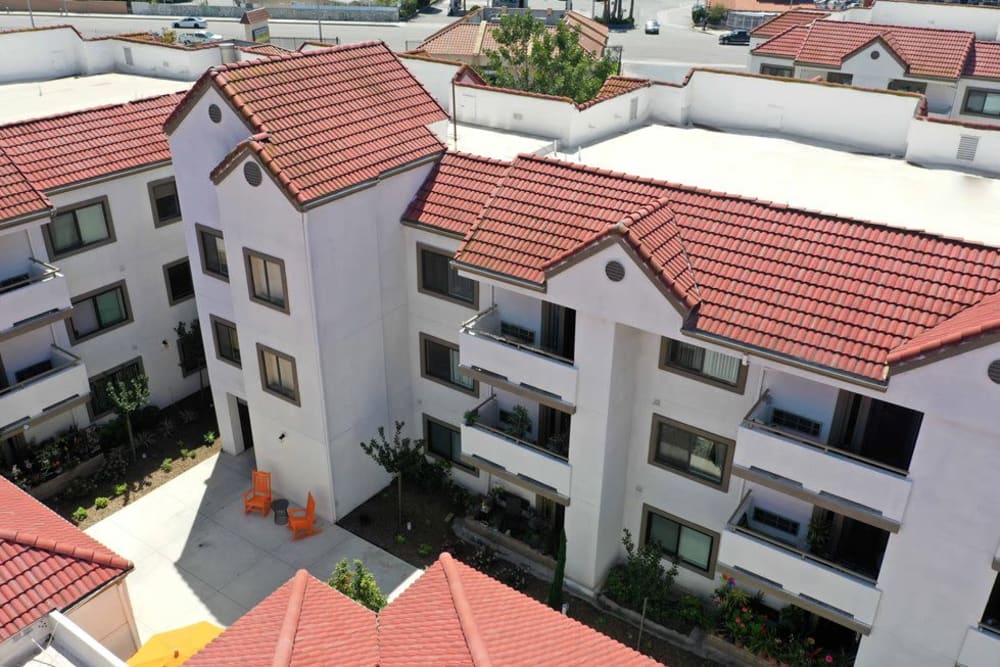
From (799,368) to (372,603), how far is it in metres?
12.2

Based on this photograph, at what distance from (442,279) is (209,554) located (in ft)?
37.1

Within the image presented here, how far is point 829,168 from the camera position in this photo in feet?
98.6

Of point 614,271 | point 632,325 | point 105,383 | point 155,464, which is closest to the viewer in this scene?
point 614,271

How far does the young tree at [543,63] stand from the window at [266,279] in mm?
21389

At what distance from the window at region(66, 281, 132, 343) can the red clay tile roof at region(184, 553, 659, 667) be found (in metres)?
16.5

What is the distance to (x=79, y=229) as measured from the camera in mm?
29078

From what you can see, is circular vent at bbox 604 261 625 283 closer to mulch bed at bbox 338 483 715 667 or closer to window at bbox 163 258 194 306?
mulch bed at bbox 338 483 715 667

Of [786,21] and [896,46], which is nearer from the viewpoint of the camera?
[896,46]

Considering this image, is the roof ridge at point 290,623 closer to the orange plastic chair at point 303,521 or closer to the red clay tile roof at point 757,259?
the orange plastic chair at point 303,521

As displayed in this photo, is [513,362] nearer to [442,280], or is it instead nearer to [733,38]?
[442,280]

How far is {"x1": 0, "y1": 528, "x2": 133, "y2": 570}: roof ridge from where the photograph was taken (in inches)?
710

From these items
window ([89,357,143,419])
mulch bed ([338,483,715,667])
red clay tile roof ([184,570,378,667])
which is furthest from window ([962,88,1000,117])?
window ([89,357,143,419])

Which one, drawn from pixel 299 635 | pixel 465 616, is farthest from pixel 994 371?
pixel 299 635

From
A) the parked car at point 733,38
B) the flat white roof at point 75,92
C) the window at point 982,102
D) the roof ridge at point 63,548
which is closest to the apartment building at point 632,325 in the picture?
the roof ridge at point 63,548
